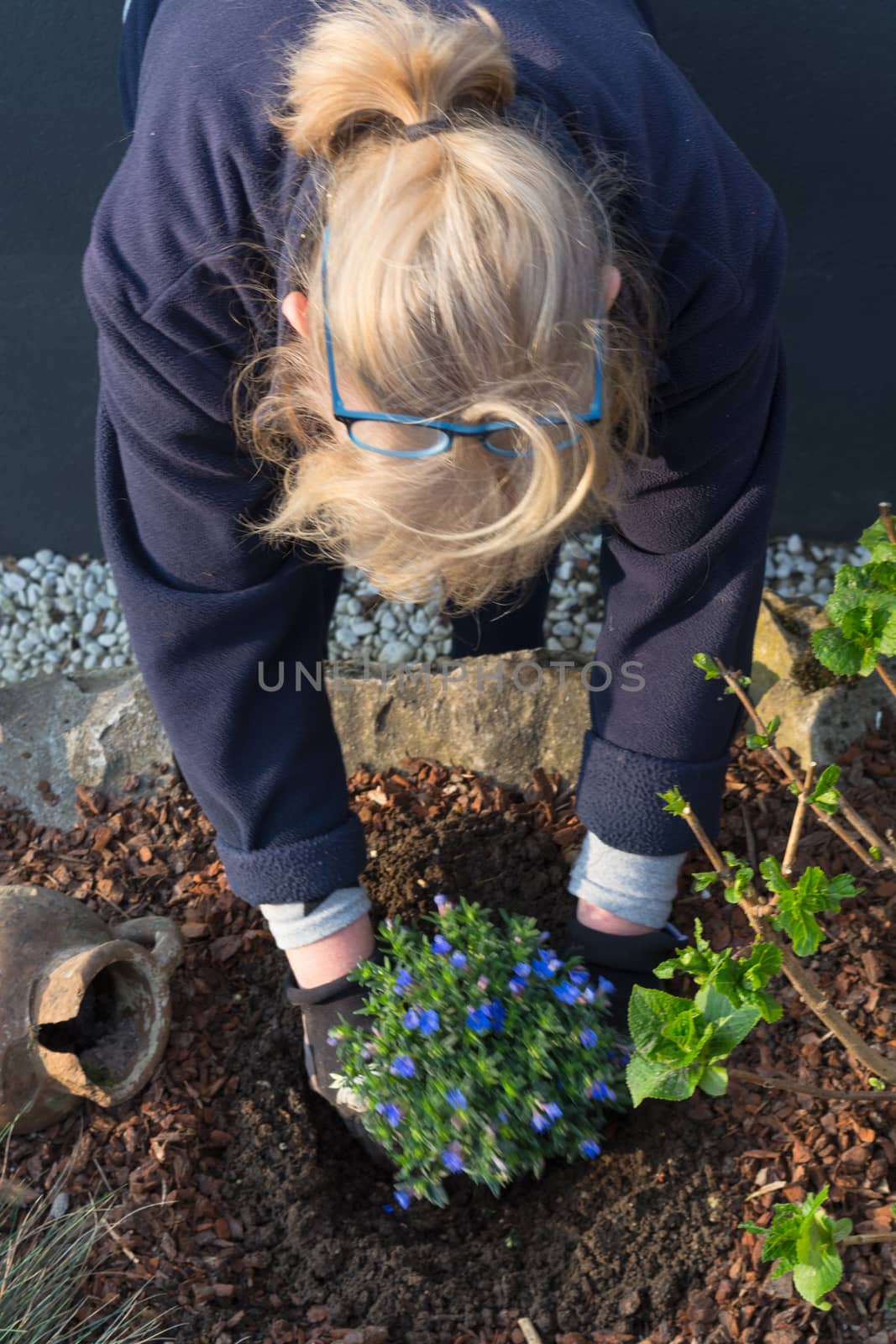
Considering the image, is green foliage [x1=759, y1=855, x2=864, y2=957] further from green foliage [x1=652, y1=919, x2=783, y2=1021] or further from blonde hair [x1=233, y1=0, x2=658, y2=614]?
blonde hair [x1=233, y1=0, x2=658, y2=614]

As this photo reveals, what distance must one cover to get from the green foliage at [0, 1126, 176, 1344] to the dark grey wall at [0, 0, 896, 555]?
2279mm

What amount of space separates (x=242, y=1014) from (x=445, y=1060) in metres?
0.60

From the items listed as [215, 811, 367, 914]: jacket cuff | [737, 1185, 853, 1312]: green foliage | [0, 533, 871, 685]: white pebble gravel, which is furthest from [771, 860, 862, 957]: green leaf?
[0, 533, 871, 685]: white pebble gravel

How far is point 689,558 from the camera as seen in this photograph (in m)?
1.73

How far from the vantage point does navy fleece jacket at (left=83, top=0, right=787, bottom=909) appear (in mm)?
1361

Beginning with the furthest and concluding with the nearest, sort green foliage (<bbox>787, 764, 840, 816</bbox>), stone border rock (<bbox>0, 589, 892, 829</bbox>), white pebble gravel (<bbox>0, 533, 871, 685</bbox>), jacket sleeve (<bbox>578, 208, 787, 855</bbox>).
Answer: white pebble gravel (<bbox>0, 533, 871, 685</bbox>), stone border rock (<bbox>0, 589, 892, 829</bbox>), jacket sleeve (<bbox>578, 208, 787, 855</bbox>), green foliage (<bbox>787, 764, 840, 816</bbox>)

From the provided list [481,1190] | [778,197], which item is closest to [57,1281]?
[481,1190]

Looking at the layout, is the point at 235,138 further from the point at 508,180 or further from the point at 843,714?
the point at 843,714

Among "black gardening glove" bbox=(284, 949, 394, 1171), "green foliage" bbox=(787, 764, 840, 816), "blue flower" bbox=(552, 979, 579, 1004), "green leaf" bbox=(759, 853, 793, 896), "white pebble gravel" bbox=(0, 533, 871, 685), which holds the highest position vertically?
"green foliage" bbox=(787, 764, 840, 816)

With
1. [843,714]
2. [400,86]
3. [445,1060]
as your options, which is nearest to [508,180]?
[400,86]

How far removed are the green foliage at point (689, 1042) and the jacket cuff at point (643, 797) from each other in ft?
2.38

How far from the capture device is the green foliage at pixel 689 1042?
3.68 ft

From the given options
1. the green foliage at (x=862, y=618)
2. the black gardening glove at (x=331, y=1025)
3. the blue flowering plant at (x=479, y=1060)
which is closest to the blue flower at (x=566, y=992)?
the blue flowering plant at (x=479, y=1060)

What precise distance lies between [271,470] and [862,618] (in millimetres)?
840
